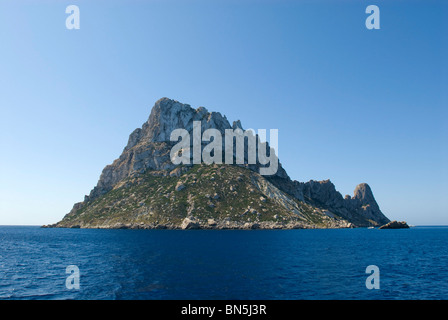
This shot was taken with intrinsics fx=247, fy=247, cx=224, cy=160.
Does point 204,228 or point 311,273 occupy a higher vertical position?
point 311,273

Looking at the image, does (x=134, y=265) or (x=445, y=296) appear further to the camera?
(x=134, y=265)

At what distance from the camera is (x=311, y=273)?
163 ft

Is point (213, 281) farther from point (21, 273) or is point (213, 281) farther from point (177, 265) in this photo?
point (21, 273)

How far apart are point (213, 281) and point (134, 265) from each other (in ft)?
79.4
